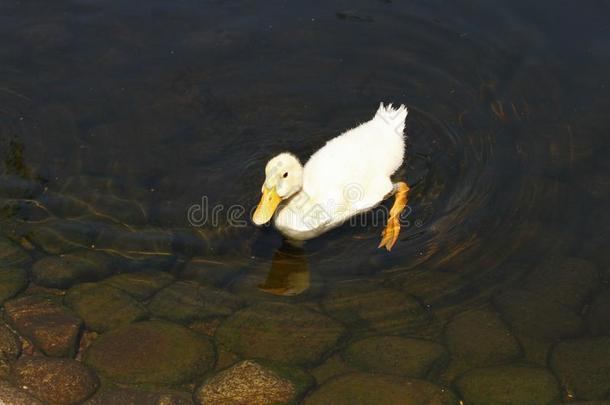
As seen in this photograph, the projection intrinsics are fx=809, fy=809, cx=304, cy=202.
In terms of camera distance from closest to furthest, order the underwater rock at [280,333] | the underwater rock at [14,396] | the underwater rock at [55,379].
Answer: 1. the underwater rock at [14,396]
2. the underwater rock at [55,379]
3. the underwater rock at [280,333]

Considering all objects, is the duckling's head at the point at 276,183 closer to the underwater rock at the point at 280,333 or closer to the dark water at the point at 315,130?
the dark water at the point at 315,130

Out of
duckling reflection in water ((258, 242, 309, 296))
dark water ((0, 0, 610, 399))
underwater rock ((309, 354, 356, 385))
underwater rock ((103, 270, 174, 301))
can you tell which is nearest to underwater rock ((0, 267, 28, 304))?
dark water ((0, 0, 610, 399))

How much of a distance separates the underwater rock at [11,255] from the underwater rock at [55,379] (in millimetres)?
976

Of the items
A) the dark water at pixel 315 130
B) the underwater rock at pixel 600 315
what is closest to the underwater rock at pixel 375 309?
the dark water at pixel 315 130

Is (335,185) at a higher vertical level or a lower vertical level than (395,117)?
lower

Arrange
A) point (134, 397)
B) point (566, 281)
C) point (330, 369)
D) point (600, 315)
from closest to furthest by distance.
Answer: point (134, 397) → point (330, 369) → point (600, 315) → point (566, 281)

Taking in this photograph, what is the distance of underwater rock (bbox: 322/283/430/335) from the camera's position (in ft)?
18.5

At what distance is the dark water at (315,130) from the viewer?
6.16m

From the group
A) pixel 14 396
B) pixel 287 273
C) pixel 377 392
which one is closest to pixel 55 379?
pixel 14 396

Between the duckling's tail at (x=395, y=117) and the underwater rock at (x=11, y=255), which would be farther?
the duckling's tail at (x=395, y=117)

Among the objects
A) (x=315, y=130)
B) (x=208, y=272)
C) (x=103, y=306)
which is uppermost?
(x=315, y=130)

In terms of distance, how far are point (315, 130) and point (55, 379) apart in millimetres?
3540

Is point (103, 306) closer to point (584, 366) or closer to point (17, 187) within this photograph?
point (17, 187)

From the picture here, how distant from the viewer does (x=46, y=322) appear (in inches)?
213
